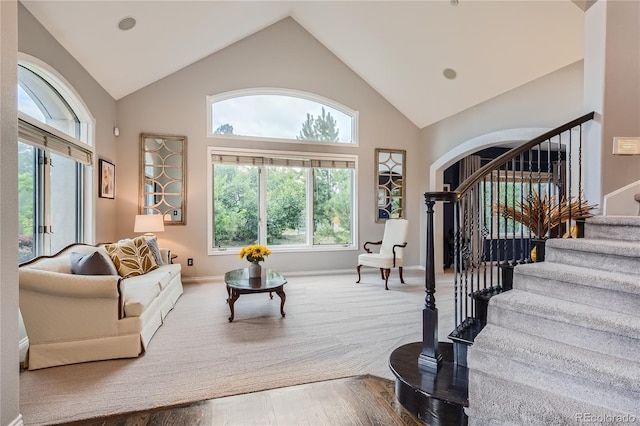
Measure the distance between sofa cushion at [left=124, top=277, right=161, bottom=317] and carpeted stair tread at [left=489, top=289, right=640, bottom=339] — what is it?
2.68 metres

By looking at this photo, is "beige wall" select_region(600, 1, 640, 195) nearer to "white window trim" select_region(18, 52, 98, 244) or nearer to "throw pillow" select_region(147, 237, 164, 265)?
"throw pillow" select_region(147, 237, 164, 265)

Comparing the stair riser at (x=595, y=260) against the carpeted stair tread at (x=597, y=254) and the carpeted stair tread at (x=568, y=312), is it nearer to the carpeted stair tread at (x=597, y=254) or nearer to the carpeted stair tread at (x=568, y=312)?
the carpeted stair tread at (x=597, y=254)

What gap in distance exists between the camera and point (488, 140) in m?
5.07

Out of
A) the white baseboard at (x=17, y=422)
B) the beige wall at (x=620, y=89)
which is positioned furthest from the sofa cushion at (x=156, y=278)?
the beige wall at (x=620, y=89)

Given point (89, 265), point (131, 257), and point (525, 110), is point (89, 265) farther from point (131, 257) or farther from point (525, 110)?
point (525, 110)

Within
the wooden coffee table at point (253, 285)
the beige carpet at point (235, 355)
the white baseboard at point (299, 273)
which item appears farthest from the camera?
the white baseboard at point (299, 273)

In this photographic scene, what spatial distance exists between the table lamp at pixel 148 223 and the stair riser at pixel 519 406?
446 centimetres

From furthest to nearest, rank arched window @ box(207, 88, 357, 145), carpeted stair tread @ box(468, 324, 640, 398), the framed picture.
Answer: arched window @ box(207, 88, 357, 145) → the framed picture → carpeted stair tread @ box(468, 324, 640, 398)

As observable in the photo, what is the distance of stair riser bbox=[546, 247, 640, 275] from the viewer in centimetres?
196

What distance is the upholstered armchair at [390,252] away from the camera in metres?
5.12

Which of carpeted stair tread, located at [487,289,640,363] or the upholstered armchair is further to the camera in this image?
the upholstered armchair

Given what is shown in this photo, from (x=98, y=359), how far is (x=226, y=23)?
4492 mm

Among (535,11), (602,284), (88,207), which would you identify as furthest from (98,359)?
(535,11)

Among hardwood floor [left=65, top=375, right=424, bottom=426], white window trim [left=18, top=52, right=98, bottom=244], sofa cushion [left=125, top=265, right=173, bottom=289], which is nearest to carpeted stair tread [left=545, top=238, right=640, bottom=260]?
hardwood floor [left=65, top=375, right=424, bottom=426]
